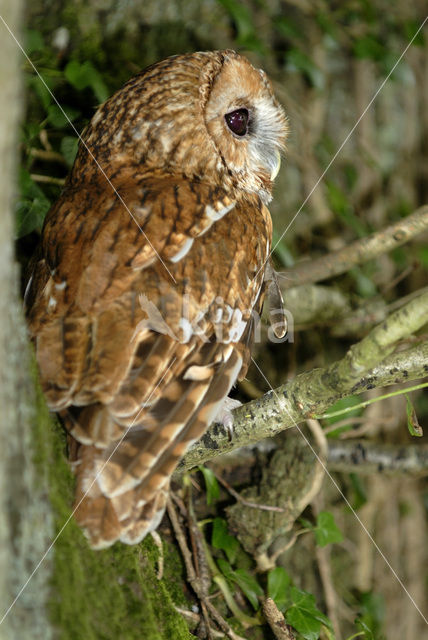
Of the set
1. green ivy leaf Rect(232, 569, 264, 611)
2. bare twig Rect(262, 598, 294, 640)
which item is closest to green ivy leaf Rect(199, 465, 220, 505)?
green ivy leaf Rect(232, 569, 264, 611)

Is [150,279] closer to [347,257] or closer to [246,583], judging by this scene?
[246,583]

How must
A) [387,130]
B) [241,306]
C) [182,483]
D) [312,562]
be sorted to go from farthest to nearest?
[387,130]
[312,562]
[182,483]
[241,306]

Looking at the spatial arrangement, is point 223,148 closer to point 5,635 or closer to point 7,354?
point 7,354

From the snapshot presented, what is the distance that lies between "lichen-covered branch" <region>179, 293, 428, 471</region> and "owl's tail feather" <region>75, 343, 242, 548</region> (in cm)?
12

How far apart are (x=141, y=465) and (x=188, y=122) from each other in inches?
33.2

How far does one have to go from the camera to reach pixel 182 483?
181 cm

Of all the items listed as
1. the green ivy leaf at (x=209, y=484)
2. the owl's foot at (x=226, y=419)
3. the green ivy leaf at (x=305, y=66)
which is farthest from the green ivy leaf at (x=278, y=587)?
the green ivy leaf at (x=305, y=66)

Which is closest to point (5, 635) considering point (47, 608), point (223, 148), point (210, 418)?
point (47, 608)

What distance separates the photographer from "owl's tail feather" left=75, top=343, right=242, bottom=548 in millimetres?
1090

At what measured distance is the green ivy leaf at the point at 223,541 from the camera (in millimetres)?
1822

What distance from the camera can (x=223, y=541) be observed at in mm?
1830

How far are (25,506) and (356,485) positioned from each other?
71.2 inches

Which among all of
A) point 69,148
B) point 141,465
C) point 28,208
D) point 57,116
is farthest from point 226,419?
point 57,116

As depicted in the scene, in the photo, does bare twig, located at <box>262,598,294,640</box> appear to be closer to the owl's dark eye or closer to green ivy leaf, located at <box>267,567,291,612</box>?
green ivy leaf, located at <box>267,567,291,612</box>
